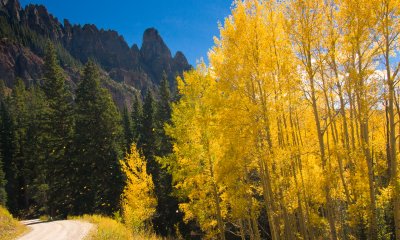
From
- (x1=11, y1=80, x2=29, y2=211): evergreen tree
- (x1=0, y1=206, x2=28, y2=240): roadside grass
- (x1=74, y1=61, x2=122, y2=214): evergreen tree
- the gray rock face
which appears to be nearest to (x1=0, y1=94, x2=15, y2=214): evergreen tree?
(x1=11, y1=80, x2=29, y2=211): evergreen tree

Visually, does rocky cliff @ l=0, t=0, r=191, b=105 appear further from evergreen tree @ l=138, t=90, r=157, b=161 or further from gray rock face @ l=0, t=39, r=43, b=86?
evergreen tree @ l=138, t=90, r=157, b=161

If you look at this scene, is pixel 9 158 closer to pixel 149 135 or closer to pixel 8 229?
pixel 149 135

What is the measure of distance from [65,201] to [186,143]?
58.2 ft

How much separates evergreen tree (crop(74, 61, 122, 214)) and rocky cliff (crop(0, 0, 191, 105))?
109609 mm

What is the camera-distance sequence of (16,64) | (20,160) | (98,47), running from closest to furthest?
(20,160) < (16,64) < (98,47)

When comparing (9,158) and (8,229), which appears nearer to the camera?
(8,229)

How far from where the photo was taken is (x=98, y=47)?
167750mm

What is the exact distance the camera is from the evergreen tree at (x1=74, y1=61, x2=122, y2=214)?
83.6ft

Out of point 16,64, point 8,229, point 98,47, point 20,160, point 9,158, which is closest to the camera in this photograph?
point 8,229

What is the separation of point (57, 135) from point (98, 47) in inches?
6002

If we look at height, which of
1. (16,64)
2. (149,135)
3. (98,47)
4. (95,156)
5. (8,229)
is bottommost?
(8,229)

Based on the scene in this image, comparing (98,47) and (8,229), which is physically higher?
(98,47)

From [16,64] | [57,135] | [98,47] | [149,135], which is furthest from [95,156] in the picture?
[98,47]

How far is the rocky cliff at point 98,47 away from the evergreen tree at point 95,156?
110 meters
